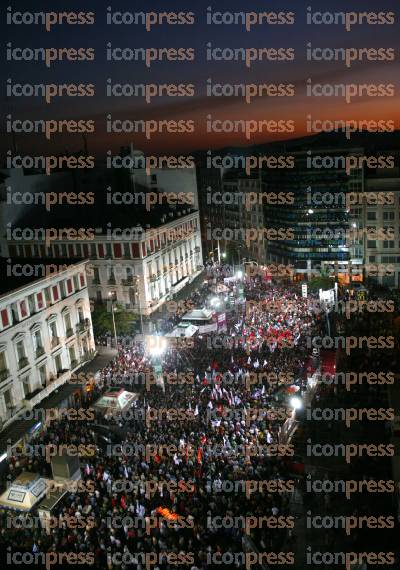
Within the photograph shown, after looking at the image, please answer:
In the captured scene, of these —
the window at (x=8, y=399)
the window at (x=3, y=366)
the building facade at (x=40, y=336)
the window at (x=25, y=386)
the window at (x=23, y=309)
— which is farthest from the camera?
the window at (x=25, y=386)

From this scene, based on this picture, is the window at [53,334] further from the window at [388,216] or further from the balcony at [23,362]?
the window at [388,216]

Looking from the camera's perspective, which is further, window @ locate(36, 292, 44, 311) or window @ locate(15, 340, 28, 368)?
window @ locate(36, 292, 44, 311)

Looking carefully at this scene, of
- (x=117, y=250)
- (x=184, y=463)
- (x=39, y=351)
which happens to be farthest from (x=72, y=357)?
(x=117, y=250)

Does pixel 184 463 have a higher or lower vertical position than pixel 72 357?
lower

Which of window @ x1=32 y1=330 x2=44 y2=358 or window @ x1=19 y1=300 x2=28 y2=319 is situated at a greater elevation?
window @ x1=19 y1=300 x2=28 y2=319

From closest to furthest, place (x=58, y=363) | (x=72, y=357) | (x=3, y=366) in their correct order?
(x=3, y=366) < (x=58, y=363) < (x=72, y=357)

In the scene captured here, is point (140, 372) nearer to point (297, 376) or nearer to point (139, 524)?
point (297, 376)

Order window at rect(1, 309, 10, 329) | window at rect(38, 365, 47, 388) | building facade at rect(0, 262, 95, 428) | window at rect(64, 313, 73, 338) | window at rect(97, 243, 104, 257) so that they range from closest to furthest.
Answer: window at rect(1, 309, 10, 329) < building facade at rect(0, 262, 95, 428) < window at rect(38, 365, 47, 388) < window at rect(64, 313, 73, 338) < window at rect(97, 243, 104, 257)

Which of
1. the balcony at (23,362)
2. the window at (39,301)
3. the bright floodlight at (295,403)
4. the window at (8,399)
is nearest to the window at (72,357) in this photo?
the window at (39,301)

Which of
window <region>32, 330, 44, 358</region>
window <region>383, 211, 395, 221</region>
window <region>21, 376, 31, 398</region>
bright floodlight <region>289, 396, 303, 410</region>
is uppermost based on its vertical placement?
window <region>383, 211, 395, 221</region>

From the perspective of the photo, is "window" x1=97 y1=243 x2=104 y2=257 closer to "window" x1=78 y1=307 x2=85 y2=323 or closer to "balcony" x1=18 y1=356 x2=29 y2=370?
"window" x1=78 y1=307 x2=85 y2=323

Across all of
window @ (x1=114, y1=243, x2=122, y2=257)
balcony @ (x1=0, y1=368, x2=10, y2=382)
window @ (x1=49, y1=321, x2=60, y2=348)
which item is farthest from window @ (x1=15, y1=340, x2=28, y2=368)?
window @ (x1=114, y1=243, x2=122, y2=257)

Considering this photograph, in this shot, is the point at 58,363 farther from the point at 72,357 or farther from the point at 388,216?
the point at 388,216
